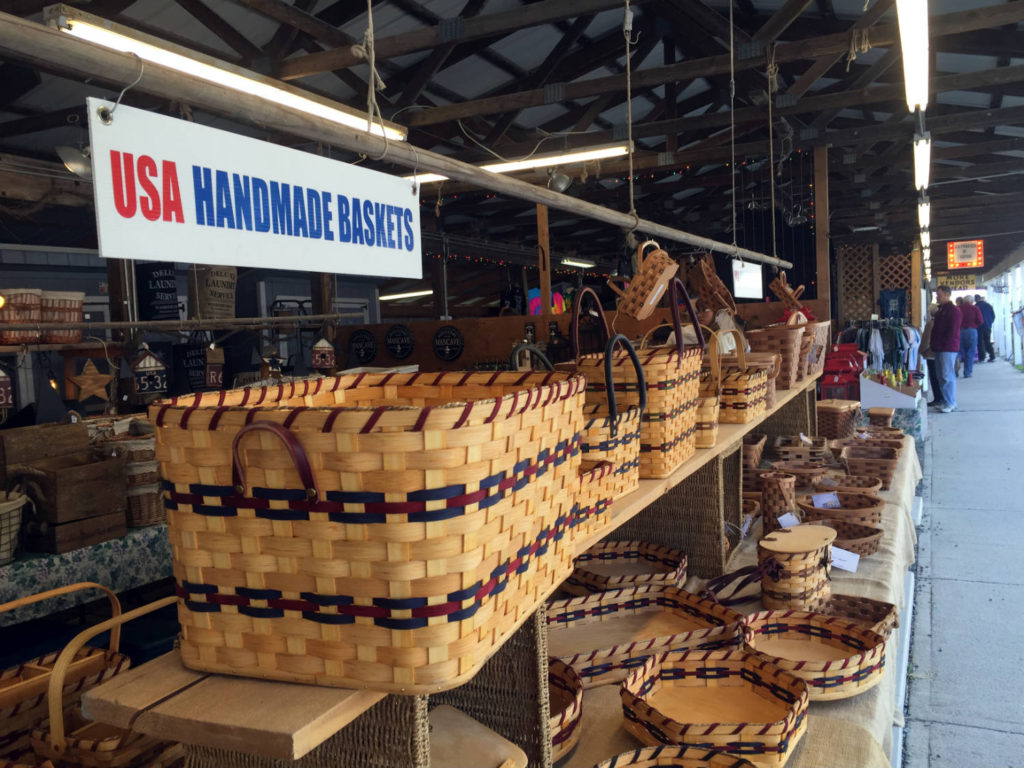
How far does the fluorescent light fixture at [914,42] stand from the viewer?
113 inches

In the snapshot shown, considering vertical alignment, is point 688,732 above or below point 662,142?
below

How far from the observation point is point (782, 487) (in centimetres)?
321

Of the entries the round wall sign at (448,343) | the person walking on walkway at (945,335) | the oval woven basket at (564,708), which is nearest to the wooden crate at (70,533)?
the oval woven basket at (564,708)

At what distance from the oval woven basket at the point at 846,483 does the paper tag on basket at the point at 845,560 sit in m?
0.88

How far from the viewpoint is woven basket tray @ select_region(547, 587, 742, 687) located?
1966 millimetres

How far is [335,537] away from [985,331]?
25185mm

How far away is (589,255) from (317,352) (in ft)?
45.6

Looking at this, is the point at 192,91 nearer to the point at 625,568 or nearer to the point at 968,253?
the point at 625,568

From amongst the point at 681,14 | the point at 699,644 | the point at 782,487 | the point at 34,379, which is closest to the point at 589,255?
the point at 681,14

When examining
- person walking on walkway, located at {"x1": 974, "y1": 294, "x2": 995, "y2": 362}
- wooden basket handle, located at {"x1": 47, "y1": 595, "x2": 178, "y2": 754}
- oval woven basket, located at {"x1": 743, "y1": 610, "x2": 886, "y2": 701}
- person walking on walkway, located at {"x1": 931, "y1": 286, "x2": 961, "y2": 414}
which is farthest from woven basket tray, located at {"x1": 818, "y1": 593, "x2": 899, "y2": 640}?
person walking on walkway, located at {"x1": 974, "y1": 294, "x2": 995, "y2": 362}

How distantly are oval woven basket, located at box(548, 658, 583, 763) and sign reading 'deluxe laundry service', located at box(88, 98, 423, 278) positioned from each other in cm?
103

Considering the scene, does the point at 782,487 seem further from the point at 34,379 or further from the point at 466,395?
the point at 34,379

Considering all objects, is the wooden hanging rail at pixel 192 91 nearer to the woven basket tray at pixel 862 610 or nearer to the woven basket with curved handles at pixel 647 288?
the woven basket with curved handles at pixel 647 288

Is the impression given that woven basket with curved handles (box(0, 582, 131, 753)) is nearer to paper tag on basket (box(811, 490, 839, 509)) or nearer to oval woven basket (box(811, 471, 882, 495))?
paper tag on basket (box(811, 490, 839, 509))
